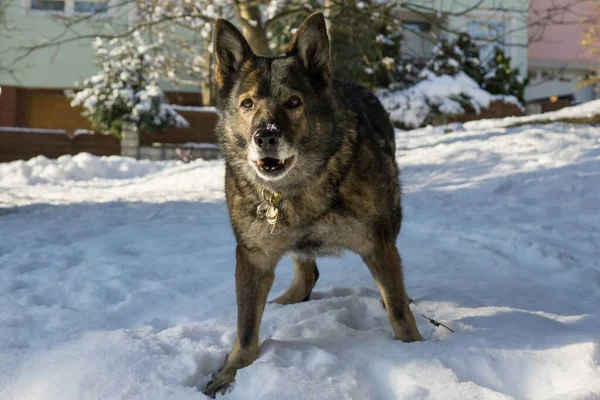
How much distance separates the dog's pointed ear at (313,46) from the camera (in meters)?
3.18

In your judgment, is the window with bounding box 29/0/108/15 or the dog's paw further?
the window with bounding box 29/0/108/15

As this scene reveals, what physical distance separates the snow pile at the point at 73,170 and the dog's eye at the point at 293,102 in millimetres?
10473

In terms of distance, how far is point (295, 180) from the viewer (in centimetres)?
309

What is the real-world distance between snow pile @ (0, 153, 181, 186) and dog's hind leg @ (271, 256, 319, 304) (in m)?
9.58

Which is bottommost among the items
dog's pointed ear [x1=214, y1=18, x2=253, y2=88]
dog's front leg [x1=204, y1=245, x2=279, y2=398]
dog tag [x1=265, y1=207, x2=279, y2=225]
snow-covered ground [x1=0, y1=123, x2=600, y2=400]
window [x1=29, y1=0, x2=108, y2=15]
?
snow-covered ground [x1=0, y1=123, x2=600, y2=400]

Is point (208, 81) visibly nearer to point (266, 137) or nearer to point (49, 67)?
point (49, 67)

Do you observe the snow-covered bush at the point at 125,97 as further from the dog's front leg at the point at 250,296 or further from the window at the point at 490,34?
the dog's front leg at the point at 250,296

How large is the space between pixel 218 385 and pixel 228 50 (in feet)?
5.32

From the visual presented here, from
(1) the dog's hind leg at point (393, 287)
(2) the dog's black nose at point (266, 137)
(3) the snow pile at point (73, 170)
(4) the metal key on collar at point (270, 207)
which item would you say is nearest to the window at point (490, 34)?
(1) the dog's hind leg at point (393, 287)

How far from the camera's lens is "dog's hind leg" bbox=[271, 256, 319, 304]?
4.04 metres

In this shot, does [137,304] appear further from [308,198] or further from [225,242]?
[225,242]

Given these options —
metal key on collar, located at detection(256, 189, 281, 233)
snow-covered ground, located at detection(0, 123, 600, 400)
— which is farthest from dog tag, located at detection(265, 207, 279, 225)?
snow-covered ground, located at detection(0, 123, 600, 400)

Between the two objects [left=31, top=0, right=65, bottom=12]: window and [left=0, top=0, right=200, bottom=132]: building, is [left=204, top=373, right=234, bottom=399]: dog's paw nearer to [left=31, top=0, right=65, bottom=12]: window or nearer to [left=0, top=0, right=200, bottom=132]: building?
[left=0, top=0, right=200, bottom=132]: building

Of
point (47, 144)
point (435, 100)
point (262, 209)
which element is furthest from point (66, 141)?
point (262, 209)
